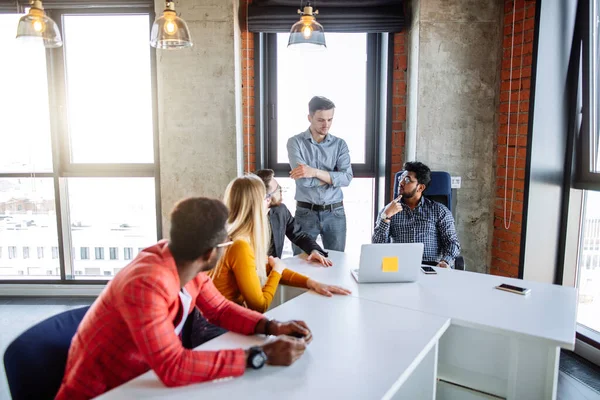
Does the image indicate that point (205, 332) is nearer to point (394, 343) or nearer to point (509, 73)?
point (394, 343)

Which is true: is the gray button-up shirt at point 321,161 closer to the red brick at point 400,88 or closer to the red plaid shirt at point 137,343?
the red brick at point 400,88

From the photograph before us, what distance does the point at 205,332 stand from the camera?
1.78 meters

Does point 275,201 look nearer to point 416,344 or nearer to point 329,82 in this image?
point 416,344

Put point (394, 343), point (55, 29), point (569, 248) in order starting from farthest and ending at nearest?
1. point (569, 248)
2. point (55, 29)
3. point (394, 343)

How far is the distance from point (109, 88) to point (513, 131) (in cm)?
362

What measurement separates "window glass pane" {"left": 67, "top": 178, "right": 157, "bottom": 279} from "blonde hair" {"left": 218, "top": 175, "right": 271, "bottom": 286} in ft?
8.17

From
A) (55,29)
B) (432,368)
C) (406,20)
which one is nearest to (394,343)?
(432,368)

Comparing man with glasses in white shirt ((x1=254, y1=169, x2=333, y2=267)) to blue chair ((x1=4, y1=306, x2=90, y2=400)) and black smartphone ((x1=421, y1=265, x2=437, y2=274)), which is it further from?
blue chair ((x1=4, y1=306, x2=90, y2=400))

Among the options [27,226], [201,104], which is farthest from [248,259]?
[27,226]

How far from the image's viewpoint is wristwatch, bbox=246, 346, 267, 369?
1.31m

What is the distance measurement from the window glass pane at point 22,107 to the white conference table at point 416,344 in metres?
3.21

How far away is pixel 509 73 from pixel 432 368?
274 centimetres

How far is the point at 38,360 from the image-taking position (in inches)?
49.8

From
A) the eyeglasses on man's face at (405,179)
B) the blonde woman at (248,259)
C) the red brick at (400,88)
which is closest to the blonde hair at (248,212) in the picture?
the blonde woman at (248,259)
